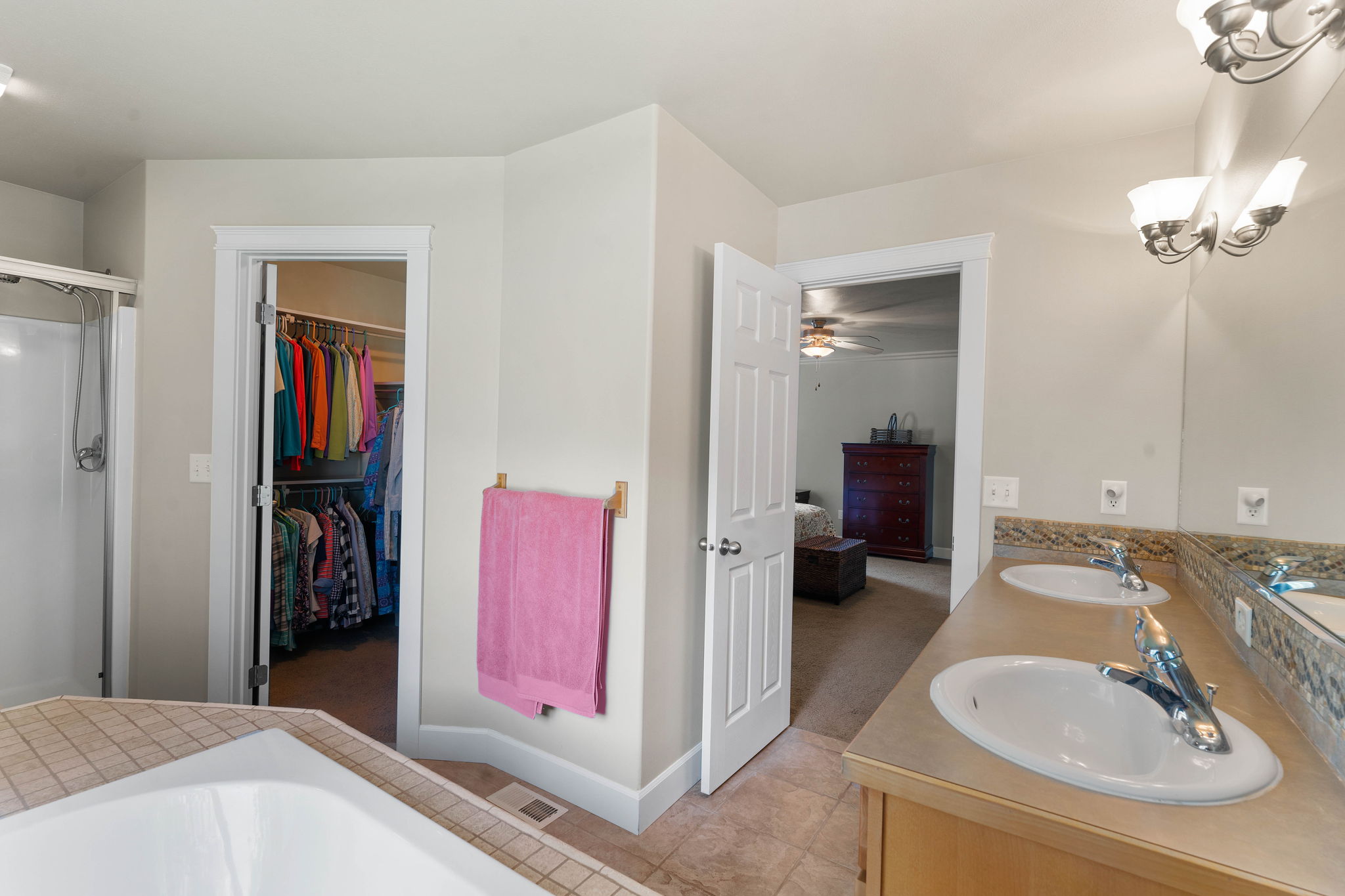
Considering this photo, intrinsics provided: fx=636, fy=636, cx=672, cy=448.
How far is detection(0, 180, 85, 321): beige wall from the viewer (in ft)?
8.79

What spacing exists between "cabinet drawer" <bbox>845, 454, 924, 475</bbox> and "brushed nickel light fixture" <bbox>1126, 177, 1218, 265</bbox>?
5078 millimetres

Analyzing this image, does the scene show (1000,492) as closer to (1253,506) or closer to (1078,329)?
(1078,329)

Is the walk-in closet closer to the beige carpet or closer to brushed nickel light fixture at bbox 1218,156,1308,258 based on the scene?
the beige carpet

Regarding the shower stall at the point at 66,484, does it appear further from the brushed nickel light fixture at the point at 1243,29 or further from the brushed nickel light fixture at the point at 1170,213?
the brushed nickel light fixture at the point at 1170,213

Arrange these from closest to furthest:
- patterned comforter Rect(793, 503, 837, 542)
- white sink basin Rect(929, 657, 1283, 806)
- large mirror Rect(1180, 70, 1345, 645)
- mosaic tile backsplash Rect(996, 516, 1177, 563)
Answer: white sink basin Rect(929, 657, 1283, 806) < large mirror Rect(1180, 70, 1345, 645) < mosaic tile backsplash Rect(996, 516, 1177, 563) < patterned comforter Rect(793, 503, 837, 542)

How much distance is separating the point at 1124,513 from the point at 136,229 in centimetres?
382

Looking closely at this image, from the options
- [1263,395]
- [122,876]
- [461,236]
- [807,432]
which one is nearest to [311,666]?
[461,236]

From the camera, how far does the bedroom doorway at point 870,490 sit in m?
3.60

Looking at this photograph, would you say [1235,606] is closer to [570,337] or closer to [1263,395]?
[1263,395]

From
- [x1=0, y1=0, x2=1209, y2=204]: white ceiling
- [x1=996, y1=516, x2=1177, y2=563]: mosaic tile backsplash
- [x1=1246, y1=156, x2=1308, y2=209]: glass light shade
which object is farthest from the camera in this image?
[x1=996, y1=516, x2=1177, y2=563]: mosaic tile backsplash

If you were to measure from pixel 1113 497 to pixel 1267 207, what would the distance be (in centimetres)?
115

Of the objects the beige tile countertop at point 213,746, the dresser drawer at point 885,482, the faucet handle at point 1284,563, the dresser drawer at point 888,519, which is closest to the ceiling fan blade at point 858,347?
the dresser drawer at point 885,482

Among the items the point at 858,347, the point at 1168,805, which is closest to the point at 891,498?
the point at 858,347

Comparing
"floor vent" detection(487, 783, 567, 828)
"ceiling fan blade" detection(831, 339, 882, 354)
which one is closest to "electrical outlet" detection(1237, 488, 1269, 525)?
"floor vent" detection(487, 783, 567, 828)
